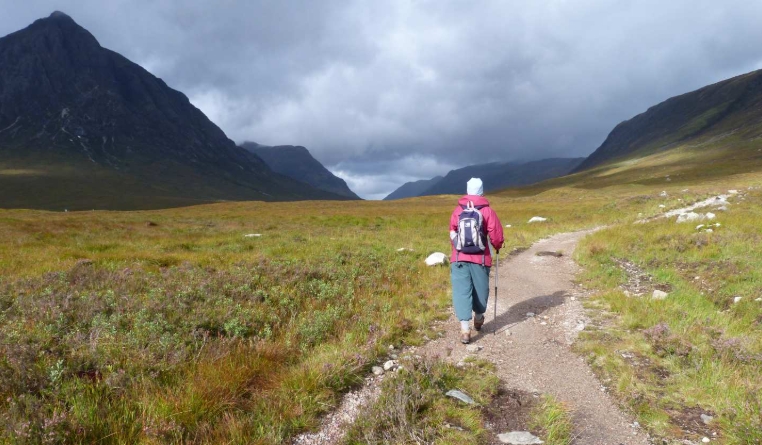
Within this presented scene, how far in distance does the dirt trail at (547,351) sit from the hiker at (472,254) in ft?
2.05

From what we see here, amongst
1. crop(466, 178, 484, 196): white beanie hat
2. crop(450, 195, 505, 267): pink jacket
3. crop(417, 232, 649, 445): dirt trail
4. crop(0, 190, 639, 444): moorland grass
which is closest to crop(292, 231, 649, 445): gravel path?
crop(417, 232, 649, 445): dirt trail

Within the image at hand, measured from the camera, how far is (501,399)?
16.5 feet

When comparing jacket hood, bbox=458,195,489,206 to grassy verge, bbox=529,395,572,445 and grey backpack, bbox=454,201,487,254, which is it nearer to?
grey backpack, bbox=454,201,487,254

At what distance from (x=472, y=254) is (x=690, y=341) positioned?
3.65 metres

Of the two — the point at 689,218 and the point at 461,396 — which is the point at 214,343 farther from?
the point at 689,218

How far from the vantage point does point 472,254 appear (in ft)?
24.3

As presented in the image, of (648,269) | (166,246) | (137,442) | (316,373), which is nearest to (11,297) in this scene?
(137,442)

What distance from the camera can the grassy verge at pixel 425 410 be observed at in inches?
159

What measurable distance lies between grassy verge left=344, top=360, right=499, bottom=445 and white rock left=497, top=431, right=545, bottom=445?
0.69 ft

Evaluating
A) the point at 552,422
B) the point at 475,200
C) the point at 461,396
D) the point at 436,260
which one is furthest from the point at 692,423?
the point at 436,260

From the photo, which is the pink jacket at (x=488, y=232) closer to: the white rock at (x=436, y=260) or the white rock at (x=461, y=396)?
the white rock at (x=461, y=396)

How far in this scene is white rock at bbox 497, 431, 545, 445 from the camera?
4.05 meters

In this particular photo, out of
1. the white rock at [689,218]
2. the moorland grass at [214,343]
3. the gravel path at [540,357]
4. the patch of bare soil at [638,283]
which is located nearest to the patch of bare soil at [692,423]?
the moorland grass at [214,343]

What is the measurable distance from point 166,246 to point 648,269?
1967cm
